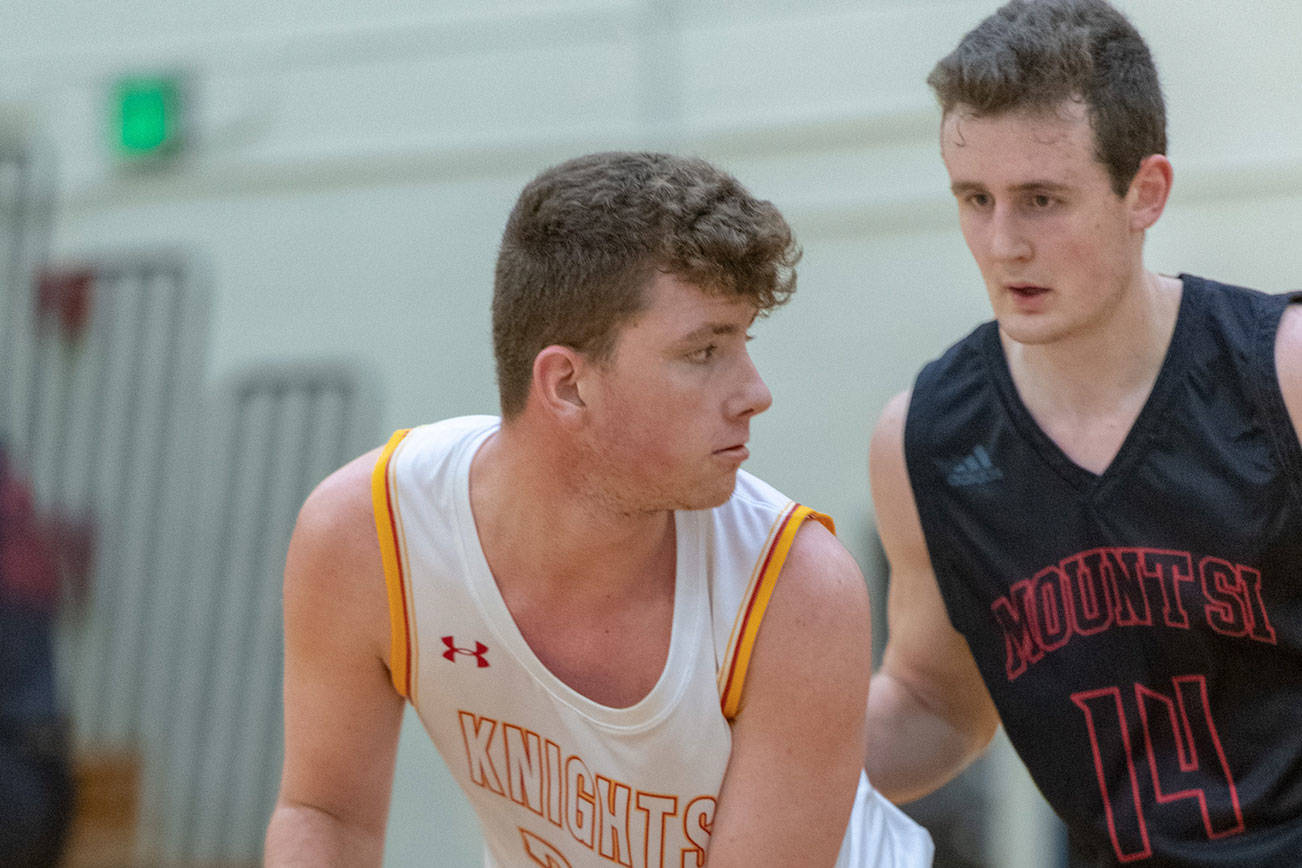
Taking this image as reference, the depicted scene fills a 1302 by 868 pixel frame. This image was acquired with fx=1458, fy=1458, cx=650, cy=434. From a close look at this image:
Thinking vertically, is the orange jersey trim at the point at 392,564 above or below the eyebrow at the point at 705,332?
below

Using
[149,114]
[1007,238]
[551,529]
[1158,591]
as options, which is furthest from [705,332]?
[149,114]

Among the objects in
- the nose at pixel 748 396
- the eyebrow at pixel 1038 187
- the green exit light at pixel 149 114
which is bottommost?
the nose at pixel 748 396

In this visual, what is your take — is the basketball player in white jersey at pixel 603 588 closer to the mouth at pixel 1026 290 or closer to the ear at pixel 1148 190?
the mouth at pixel 1026 290

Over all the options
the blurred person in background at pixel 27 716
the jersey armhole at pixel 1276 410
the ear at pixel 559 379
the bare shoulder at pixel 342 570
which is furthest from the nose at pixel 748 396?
the blurred person in background at pixel 27 716

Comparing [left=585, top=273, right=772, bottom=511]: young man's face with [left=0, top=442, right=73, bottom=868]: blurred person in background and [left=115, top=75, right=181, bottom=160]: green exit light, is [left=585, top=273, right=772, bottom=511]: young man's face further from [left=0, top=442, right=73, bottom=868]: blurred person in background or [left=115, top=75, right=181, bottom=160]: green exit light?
[left=115, top=75, right=181, bottom=160]: green exit light

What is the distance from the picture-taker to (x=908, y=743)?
2.08 meters

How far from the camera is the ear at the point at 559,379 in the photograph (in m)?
1.57

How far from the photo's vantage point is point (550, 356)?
5.17 ft

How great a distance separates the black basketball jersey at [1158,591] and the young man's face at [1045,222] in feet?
0.61

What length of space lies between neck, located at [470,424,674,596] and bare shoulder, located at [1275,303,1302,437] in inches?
29.5

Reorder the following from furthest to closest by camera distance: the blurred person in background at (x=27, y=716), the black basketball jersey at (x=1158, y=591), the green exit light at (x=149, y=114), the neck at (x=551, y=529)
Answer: the green exit light at (x=149, y=114)
the blurred person in background at (x=27, y=716)
the black basketball jersey at (x=1158, y=591)
the neck at (x=551, y=529)

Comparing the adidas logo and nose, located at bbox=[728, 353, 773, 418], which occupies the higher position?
nose, located at bbox=[728, 353, 773, 418]

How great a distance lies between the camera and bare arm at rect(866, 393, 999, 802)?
2.04 m

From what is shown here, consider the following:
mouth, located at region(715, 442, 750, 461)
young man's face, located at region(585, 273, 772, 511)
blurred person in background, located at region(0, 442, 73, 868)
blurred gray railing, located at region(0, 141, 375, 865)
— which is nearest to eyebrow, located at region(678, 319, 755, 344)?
young man's face, located at region(585, 273, 772, 511)
